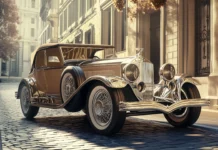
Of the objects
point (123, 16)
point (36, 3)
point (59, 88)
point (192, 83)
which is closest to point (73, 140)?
point (59, 88)

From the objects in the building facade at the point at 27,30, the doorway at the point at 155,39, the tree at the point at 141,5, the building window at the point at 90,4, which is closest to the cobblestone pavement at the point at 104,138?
the tree at the point at 141,5

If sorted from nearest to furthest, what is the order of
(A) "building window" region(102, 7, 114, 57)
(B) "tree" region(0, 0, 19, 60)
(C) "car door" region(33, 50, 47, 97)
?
(C) "car door" region(33, 50, 47, 97)
(A) "building window" region(102, 7, 114, 57)
(B) "tree" region(0, 0, 19, 60)

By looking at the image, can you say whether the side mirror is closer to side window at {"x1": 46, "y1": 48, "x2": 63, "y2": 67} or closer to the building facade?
side window at {"x1": 46, "y1": 48, "x2": 63, "y2": 67}

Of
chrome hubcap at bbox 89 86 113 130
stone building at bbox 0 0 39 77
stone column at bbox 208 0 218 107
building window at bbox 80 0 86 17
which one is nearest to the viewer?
chrome hubcap at bbox 89 86 113 130

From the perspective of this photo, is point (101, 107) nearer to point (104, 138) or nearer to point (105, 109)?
point (105, 109)

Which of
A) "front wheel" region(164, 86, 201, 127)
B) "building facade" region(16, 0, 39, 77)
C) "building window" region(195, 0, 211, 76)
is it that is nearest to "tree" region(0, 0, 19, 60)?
"building facade" region(16, 0, 39, 77)

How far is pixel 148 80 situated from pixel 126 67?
0.59m

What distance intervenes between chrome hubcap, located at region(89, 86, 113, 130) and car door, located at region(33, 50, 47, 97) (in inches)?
73.9

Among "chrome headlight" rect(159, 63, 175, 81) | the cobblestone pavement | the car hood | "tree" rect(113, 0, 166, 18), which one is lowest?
the cobblestone pavement

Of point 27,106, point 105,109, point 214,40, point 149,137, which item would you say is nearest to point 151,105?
point 149,137

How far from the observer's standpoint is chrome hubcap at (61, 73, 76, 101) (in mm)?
5566

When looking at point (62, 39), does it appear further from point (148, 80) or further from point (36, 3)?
point (36, 3)

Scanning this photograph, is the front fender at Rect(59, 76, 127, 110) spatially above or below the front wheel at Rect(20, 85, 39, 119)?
above

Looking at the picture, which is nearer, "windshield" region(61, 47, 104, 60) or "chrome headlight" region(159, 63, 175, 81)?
"chrome headlight" region(159, 63, 175, 81)
